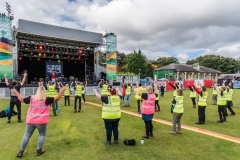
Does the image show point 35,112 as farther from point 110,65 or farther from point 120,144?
point 110,65

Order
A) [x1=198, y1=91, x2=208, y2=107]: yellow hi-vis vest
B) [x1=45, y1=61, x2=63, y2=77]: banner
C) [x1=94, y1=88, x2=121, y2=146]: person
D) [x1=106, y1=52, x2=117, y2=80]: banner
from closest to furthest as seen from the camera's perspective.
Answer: [x1=94, y1=88, x2=121, y2=146]: person → [x1=198, y1=91, x2=208, y2=107]: yellow hi-vis vest → [x1=106, y1=52, x2=117, y2=80]: banner → [x1=45, y1=61, x2=63, y2=77]: banner

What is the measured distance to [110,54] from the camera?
26.0 metres

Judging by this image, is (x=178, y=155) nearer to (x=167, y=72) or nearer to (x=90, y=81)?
(x=90, y=81)

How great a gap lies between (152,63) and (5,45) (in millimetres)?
57259

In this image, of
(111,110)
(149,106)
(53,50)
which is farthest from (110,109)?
(53,50)

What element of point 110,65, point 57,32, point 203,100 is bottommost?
point 203,100

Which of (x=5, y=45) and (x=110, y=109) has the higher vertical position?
(x=5, y=45)

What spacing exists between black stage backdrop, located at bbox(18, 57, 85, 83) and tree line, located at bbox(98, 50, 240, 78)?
27.0 meters

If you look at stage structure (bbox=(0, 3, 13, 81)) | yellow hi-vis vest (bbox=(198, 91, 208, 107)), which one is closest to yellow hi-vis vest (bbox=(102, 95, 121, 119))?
yellow hi-vis vest (bbox=(198, 91, 208, 107))

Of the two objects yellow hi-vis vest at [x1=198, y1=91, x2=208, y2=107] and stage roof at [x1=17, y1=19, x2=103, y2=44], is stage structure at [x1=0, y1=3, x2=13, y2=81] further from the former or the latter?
yellow hi-vis vest at [x1=198, y1=91, x2=208, y2=107]

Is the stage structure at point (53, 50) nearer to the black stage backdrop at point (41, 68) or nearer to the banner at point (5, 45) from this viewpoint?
the black stage backdrop at point (41, 68)

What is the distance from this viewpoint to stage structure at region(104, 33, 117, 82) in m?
25.9

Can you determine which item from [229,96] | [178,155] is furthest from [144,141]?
[229,96]

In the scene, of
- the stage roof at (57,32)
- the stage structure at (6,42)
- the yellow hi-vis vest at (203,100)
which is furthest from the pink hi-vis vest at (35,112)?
the stage roof at (57,32)
